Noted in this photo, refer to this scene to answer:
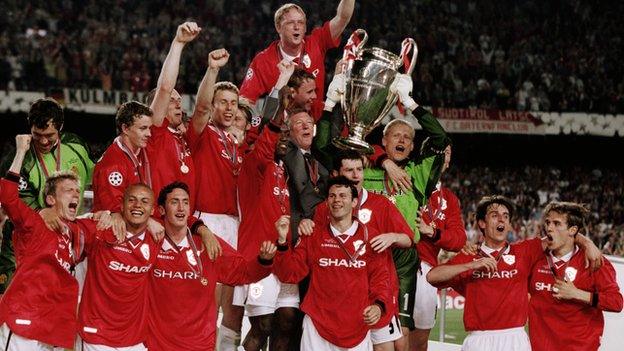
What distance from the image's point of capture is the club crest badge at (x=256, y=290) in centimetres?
589

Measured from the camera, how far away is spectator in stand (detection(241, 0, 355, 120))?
261 inches

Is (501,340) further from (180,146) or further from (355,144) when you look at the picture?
(180,146)

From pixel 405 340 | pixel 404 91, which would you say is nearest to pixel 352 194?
pixel 404 91

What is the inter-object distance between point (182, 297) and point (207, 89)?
118 cm

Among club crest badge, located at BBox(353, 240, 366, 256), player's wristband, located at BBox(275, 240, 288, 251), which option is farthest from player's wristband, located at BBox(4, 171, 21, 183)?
club crest badge, located at BBox(353, 240, 366, 256)

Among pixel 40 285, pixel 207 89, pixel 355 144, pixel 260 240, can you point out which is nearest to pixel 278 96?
pixel 207 89

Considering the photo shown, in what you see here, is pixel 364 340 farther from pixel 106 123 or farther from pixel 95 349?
pixel 106 123

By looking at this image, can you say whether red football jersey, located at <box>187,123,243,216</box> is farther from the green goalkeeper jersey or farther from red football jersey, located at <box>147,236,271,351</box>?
the green goalkeeper jersey

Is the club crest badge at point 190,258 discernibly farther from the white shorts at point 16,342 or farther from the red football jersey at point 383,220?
the white shorts at point 16,342

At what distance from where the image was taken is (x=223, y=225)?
620 centimetres

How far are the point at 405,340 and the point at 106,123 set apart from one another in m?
14.0

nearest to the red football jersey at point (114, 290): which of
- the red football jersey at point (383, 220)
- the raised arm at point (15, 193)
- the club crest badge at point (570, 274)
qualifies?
the raised arm at point (15, 193)

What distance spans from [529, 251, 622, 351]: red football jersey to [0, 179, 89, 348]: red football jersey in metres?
2.70

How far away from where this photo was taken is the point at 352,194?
5.50 meters
